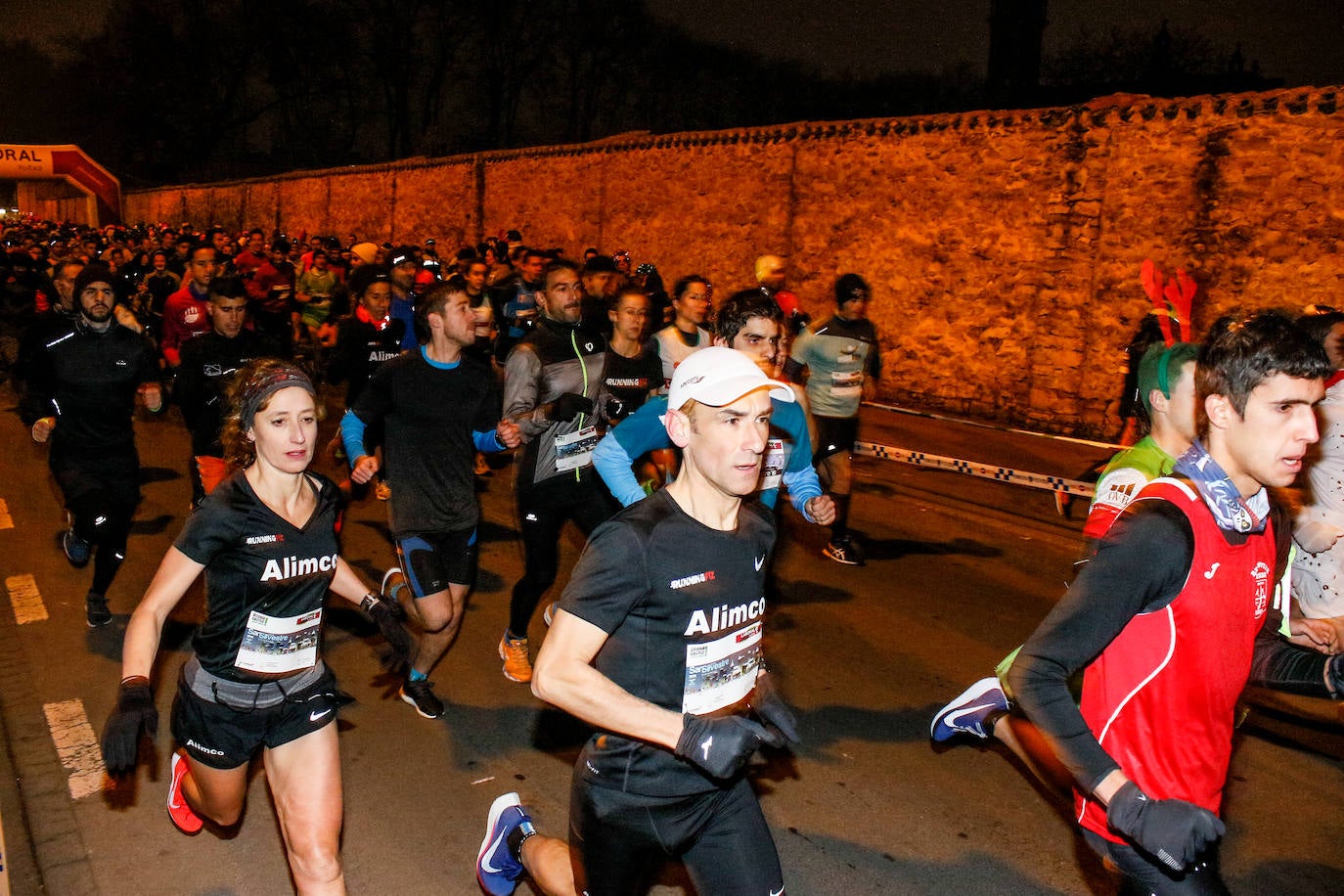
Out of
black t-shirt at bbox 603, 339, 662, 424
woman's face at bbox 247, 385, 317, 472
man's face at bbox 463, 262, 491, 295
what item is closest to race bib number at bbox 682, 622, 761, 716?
woman's face at bbox 247, 385, 317, 472

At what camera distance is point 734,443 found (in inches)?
104

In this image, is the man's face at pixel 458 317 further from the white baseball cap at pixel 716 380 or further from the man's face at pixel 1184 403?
the man's face at pixel 1184 403

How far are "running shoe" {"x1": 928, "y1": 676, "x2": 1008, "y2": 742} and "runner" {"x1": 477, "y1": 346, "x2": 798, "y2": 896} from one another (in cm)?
127

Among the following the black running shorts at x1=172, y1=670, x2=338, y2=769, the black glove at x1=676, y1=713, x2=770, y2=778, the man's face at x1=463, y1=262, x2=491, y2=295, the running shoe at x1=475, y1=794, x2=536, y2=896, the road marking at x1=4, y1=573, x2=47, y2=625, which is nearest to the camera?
the black glove at x1=676, y1=713, x2=770, y2=778

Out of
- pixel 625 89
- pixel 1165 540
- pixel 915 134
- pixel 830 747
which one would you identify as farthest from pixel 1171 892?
pixel 625 89

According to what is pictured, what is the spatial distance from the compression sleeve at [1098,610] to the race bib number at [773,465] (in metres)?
2.31

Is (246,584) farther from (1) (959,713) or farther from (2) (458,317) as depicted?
(1) (959,713)

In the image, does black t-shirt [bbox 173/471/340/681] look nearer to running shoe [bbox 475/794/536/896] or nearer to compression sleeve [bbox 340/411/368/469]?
running shoe [bbox 475/794/536/896]

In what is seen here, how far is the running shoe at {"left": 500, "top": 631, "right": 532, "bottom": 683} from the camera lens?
5.85m

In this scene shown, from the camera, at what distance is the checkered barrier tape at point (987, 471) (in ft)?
31.2

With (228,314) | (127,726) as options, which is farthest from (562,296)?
(127,726)

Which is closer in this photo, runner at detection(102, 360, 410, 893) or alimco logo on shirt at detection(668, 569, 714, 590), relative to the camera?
alimco logo on shirt at detection(668, 569, 714, 590)

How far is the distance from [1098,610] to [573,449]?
363cm

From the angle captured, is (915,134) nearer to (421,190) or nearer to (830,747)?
(830,747)
